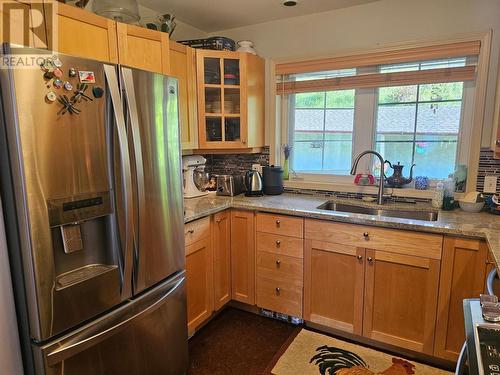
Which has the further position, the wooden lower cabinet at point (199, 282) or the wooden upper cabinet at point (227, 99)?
the wooden upper cabinet at point (227, 99)

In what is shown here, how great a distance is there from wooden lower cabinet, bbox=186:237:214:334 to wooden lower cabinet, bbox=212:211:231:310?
67 mm

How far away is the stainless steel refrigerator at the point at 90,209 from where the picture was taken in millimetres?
1084

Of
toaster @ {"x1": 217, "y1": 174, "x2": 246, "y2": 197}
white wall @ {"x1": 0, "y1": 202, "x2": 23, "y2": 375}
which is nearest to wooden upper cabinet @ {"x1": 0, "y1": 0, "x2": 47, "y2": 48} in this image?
white wall @ {"x1": 0, "y1": 202, "x2": 23, "y2": 375}

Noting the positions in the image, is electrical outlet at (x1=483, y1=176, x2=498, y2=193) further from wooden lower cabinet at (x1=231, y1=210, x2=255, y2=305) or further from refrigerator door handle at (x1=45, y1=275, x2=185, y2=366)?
refrigerator door handle at (x1=45, y1=275, x2=185, y2=366)

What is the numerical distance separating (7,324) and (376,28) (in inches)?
104

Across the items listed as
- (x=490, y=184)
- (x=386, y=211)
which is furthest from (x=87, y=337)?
(x=490, y=184)

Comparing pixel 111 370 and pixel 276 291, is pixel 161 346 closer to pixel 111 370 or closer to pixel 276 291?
pixel 111 370

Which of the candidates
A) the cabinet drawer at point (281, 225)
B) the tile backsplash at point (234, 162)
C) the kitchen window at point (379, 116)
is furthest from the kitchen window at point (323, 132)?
the cabinet drawer at point (281, 225)

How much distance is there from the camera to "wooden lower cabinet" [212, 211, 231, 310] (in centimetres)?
237

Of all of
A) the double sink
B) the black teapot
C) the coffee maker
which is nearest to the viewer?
the double sink

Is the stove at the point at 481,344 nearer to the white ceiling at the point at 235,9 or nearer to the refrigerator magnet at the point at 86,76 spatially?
the refrigerator magnet at the point at 86,76

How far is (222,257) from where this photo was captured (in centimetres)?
246

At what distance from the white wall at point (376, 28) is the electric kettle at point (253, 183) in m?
0.99

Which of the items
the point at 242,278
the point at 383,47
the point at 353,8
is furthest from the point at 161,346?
the point at 353,8
